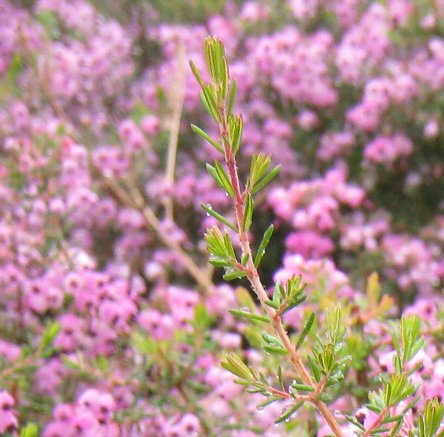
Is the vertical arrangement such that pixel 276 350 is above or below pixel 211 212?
below

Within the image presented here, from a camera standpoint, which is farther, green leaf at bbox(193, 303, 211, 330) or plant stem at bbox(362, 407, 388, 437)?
green leaf at bbox(193, 303, 211, 330)

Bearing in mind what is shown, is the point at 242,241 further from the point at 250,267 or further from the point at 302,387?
the point at 302,387

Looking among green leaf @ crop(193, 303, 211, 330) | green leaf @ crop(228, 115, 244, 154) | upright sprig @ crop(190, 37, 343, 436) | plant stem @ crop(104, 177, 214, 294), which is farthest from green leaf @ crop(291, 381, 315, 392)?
plant stem @ crop(104, 177, 214, 294)

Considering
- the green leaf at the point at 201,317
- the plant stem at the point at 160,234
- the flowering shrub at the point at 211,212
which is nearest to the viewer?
the flowering shrub at the point at 211,212

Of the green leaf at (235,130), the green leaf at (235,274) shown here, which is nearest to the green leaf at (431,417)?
the green leaf at (235,274)

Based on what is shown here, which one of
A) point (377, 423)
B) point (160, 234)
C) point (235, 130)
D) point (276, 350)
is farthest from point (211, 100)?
point (160, 234)

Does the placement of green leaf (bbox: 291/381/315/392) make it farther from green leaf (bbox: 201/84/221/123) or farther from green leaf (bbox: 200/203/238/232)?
green leaf (bbox: 201/84/221/123)

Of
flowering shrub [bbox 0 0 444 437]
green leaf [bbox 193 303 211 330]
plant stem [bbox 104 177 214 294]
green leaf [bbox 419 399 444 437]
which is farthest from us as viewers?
plant stem [bbox 104 177 214 294]

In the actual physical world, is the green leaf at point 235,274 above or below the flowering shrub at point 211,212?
below

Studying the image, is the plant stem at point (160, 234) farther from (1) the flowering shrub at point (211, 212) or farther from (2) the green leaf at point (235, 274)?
(2) the green leaf at point (235, 274)
